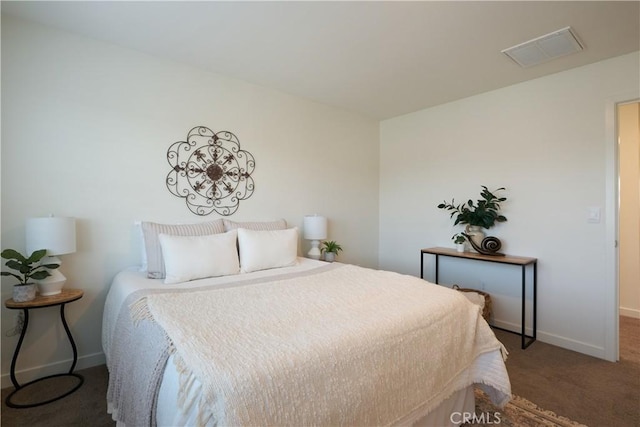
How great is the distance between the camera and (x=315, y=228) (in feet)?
10.7

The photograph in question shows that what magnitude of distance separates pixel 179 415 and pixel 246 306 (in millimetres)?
659

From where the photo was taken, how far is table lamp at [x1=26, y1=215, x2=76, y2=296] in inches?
75.0

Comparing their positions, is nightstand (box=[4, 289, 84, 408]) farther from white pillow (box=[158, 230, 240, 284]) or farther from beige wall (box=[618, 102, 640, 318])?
beige wall (box=[618, 102, 640, 318])

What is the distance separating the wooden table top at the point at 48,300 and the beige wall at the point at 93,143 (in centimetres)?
21

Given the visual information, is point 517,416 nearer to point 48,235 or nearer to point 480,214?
point 480,214

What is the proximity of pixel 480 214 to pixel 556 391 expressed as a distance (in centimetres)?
158

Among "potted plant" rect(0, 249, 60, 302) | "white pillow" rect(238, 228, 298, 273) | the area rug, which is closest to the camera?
the area rug

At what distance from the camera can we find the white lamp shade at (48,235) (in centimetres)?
190

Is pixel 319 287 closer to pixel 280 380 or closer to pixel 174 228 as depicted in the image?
pixel 280 380

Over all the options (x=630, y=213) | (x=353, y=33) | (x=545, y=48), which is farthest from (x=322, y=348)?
(x=630, y=213)

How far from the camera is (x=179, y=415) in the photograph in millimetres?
888

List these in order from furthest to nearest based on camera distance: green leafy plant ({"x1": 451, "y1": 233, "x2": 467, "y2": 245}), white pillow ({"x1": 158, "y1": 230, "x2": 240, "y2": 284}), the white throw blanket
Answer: green leafy plant ({"x1": 451, "y1": 233, "x2": 467, "y2": 245}) → white pillow ({"x1": 158, "y1": 230, "x2": 240, "y2": 284}) → the white throw blanket

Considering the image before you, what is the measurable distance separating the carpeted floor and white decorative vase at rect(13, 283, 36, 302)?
2.07ft

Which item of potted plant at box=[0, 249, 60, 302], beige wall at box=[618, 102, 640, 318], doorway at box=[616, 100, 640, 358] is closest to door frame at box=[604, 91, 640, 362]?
doorway at box=[616, 100, 640, 358]
